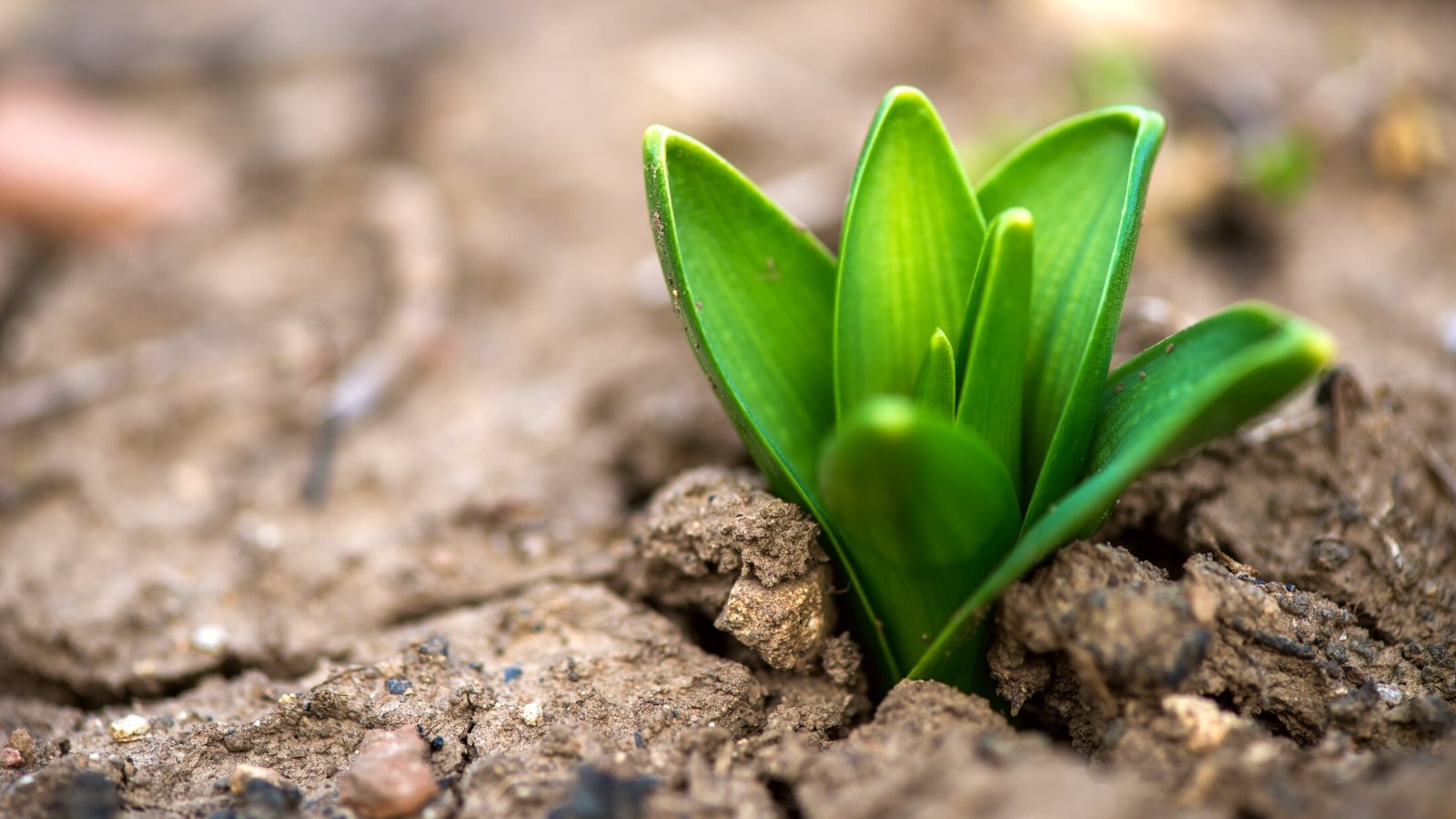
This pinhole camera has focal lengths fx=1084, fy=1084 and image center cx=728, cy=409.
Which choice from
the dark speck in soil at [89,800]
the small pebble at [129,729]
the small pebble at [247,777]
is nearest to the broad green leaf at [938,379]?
the small pebble at [247,777]

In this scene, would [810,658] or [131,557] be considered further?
[131,557]

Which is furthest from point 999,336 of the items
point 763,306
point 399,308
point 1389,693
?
point 399,308

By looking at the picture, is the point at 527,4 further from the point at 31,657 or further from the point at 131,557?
the point at 31,657

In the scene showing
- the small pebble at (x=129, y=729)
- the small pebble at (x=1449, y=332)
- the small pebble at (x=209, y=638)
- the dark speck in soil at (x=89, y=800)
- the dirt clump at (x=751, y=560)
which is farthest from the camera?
the small pebble at (x=1449, y=332)

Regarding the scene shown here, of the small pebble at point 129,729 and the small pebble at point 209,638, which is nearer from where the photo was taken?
the small pebble at point 129,729

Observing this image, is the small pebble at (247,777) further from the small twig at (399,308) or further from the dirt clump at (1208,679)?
the dirt clump at (1208,679)

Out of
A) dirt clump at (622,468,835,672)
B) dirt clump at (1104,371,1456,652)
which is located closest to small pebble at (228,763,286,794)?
dirt clump at (622,468,835,672)

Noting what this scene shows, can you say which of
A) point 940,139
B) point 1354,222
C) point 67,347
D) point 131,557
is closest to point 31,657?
point 131,557
